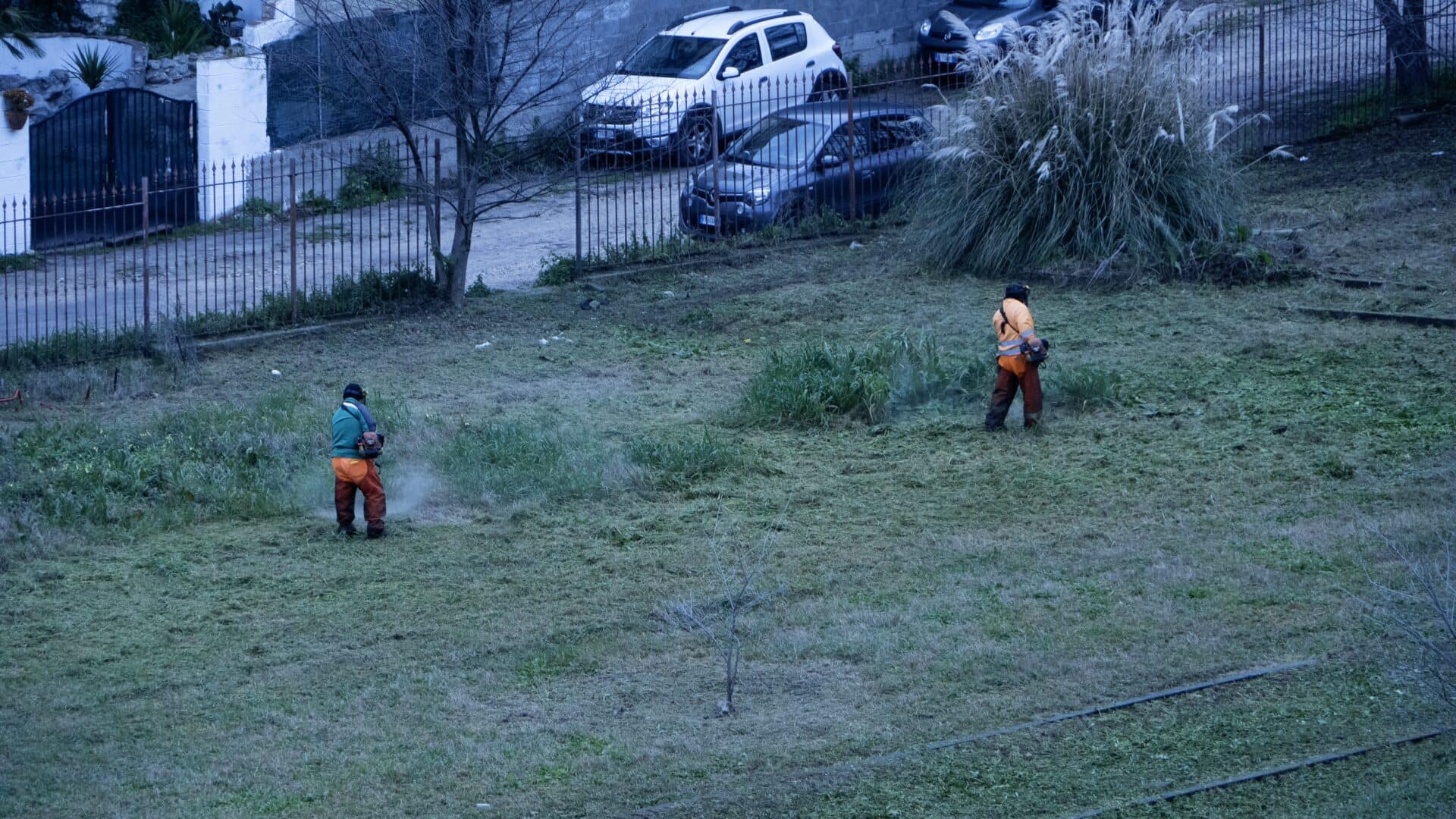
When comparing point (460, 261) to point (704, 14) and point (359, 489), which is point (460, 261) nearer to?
point (359, 489)

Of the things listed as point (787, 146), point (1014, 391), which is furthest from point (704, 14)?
point (1014, 391)

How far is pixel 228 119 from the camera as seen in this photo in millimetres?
19844

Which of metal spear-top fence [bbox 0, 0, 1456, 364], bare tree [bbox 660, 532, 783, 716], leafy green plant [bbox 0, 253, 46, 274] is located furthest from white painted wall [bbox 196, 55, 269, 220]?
bare tree [bbox 660, 532, 783, 716]

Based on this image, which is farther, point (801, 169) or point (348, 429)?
point (801, 169)

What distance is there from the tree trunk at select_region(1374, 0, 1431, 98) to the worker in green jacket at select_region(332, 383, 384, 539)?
15.2 metres

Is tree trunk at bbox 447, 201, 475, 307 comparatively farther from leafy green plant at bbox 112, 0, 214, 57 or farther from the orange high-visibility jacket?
leafy green plant at bbox 112, 0, 214, 57

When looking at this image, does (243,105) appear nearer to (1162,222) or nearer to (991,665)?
(1162,222)

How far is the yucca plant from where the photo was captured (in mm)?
19406

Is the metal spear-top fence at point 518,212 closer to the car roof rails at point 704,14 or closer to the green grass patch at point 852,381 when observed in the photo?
the car roof rails at point 704,14

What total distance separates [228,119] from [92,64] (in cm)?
167

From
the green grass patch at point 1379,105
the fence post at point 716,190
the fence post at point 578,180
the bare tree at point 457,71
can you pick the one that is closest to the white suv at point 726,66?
the fence post at point 716,190

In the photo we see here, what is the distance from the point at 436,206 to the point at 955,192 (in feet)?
17.2

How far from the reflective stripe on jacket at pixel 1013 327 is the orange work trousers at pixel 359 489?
171 inches

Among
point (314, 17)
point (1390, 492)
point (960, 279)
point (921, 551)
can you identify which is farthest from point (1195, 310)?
point (314, 17)
